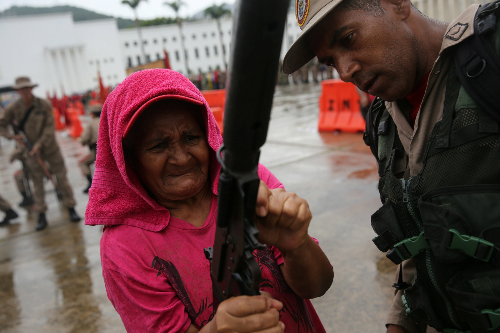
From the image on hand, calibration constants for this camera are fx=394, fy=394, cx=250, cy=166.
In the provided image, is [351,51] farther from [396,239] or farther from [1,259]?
[1,259]

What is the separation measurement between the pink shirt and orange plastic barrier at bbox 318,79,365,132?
7098 mm

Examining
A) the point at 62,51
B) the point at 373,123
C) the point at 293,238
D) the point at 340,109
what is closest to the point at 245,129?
the point at 293,238

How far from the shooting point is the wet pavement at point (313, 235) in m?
3.04

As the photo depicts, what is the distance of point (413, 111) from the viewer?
1.53 metres

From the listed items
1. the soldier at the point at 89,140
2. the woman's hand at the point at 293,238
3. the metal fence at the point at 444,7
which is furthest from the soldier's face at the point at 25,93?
the metal fence at the point at 444,7

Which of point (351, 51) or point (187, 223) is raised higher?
point (351, 51)

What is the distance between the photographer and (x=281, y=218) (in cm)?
106

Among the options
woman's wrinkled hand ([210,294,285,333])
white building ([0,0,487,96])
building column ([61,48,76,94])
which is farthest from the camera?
building column ([61,48,76,94])

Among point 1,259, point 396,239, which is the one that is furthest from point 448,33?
point 1,259

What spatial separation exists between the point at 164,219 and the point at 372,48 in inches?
37.6

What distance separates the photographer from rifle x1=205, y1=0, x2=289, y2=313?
678 millimetres

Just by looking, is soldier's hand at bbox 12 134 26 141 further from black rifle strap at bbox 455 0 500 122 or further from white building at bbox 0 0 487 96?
white building at bbox 0 0 487 96

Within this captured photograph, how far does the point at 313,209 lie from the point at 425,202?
11.4 feet

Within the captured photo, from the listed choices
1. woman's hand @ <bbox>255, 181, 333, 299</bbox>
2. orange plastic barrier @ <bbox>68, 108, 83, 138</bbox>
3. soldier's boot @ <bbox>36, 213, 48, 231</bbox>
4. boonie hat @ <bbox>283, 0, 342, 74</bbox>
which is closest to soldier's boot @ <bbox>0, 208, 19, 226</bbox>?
soldier's boot @ <bbox>36, 213, 48, 231</bbox>
